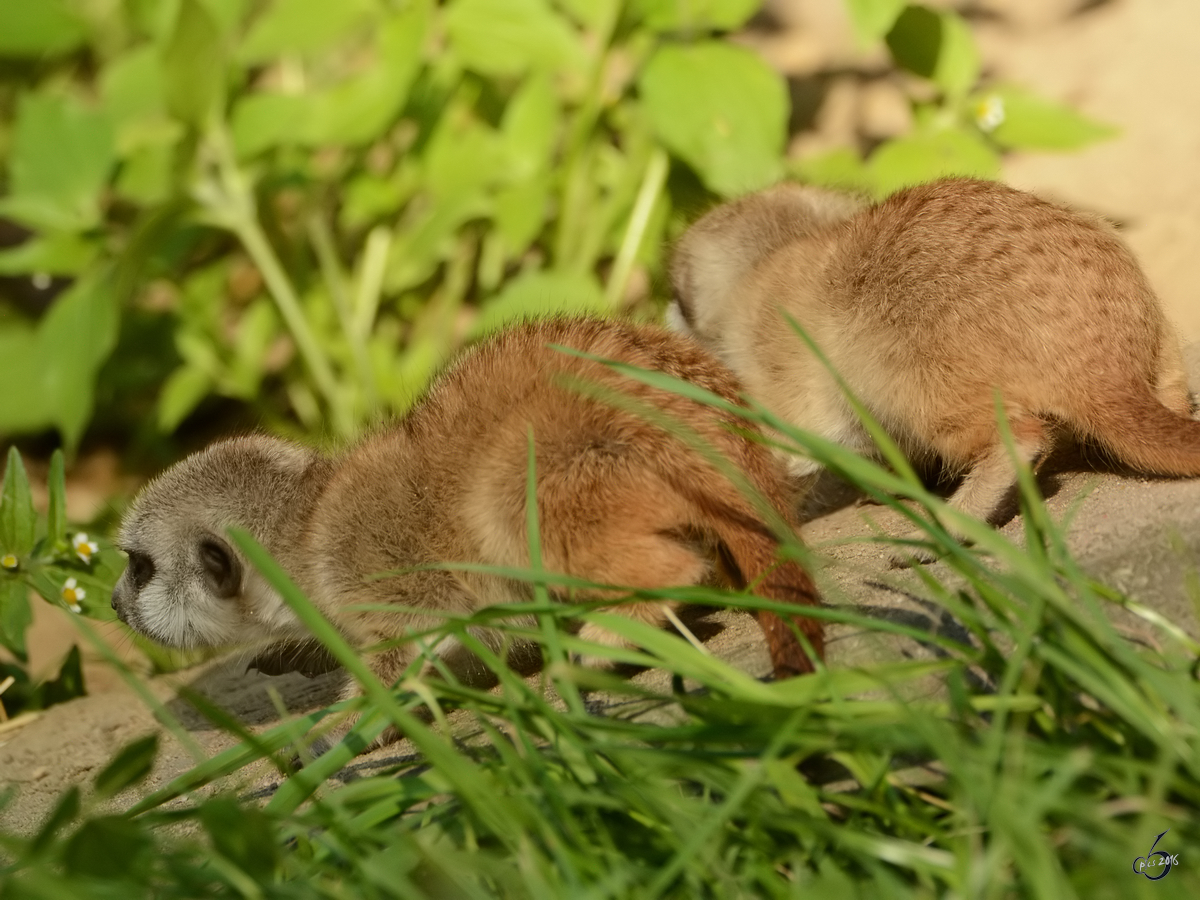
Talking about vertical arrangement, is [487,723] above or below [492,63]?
below

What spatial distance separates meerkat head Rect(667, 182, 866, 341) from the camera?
→ 3721mm

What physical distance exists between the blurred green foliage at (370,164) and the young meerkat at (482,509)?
0.78 m

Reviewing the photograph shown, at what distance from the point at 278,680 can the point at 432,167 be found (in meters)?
2.02

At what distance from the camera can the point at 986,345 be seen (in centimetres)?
268

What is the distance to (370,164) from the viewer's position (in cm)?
520

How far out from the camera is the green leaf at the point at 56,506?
336cm

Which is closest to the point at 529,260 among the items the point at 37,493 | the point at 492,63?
the point at 492,63

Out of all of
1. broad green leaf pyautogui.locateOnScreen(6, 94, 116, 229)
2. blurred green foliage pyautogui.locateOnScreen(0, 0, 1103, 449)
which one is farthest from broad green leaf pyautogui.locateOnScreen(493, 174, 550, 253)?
broad green leaf pyautogui.locateOnScreen(6, 94, 116, 229)

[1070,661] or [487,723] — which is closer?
[1070,661]

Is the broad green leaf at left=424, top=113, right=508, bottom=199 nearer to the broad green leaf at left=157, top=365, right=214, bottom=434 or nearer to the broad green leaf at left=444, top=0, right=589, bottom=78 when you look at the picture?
Answer: the broad green leaf at left=444, top=0, right=589, bottom=78

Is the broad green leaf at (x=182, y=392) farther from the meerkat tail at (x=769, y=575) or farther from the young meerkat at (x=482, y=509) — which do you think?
the meerkat tail at (x=769, y=575)

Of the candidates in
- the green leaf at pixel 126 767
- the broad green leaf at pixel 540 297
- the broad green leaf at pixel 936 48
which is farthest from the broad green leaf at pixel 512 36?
the green leaf at pixel 126 767

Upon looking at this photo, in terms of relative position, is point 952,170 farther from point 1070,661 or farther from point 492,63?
point 1070,661

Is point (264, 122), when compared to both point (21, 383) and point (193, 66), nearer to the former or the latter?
point (193, 66)
